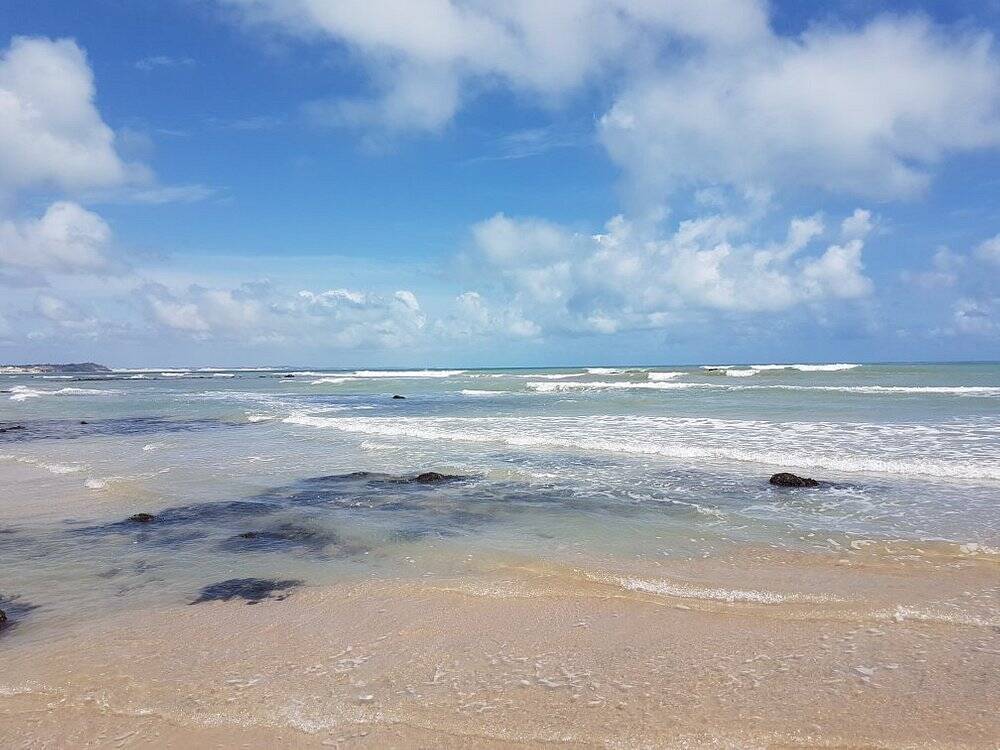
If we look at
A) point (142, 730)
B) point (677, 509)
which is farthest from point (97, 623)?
point (677, 509)

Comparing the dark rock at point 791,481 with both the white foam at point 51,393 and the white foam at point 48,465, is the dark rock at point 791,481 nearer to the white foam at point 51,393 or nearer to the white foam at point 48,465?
the white foam at point 48,465

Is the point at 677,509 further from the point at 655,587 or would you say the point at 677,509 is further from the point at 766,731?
the point at 766,731

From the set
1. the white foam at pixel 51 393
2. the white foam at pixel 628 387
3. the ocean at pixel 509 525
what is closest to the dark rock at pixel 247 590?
the ocean at pixel 509 525

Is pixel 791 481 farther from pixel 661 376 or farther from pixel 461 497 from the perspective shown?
pixel 661 376

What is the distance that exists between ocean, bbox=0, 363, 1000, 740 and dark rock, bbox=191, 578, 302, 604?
0.03m

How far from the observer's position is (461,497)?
A: 10562mm

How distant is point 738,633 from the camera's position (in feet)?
16.4

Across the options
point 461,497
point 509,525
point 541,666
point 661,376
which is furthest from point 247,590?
point 661,376

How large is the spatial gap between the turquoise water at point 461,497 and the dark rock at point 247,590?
0.26 meters

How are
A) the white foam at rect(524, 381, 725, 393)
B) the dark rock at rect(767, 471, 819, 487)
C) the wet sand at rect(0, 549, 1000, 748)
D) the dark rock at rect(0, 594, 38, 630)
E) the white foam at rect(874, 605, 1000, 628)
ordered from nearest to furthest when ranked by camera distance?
1. the wet sand at rect(0, 549, 1000, 748)
2. the white foam at rect(874, 605, 1000, 628)
3. the dark rock at rect(0, 594, 38, 630)
4. the dark rock at rect(767, 471, 819, 487)
5. the white foam at rect(524, 381, 725, 393)

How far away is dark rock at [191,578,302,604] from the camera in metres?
6.06

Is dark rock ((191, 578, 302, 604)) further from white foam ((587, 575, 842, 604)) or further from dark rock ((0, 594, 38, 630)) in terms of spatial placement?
white foam ((587, 575, 842, 604))

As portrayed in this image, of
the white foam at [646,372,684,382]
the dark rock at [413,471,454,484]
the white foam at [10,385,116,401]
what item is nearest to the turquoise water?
the dark rock at [413,471,454,484]

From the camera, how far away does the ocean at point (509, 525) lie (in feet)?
19.1
